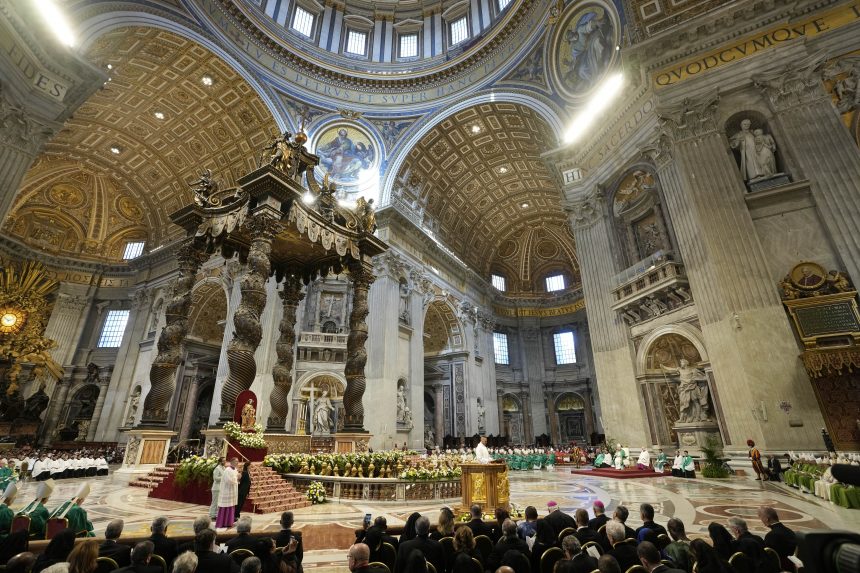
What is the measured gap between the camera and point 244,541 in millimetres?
2977

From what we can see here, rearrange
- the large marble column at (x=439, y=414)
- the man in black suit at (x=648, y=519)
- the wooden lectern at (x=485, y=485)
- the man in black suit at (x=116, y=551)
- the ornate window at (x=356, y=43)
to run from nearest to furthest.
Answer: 1. the man in black suit at (x=116, y=551)
2. the man in black suit at (x=648, y=519)
3. the wooden lectern at (x=485, y=485)
4. the ornate window at (x=356, y=43)
5. the large marble column at (x=439, y=414)

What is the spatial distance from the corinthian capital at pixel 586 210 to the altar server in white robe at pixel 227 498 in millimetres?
13634

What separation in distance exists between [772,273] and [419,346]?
43.8 ft

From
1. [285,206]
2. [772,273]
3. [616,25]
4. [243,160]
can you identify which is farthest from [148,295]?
[772,273]

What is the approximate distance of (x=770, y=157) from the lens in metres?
10.5

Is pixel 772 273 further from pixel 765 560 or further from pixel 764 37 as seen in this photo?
pixel 765 560

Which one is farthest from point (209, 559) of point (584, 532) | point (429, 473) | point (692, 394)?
point (692, 394)

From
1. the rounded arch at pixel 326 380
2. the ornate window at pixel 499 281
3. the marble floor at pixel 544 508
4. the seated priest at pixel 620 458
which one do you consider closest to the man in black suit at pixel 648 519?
the marble floor at pixel 544 508

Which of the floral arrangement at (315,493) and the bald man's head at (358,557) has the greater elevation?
the bald man's head at (358,557)

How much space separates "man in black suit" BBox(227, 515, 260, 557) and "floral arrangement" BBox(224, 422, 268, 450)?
14.1ft

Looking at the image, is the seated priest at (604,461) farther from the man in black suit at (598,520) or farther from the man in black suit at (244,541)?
the man in black suit at (244,541)

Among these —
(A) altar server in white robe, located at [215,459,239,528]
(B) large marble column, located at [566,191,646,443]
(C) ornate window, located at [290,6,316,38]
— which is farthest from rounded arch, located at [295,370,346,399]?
(C) ornate window, located at [290,6,316,38]

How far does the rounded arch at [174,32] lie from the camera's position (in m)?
11.9

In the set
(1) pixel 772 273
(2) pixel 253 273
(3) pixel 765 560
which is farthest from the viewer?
(1) pixel 772 273
